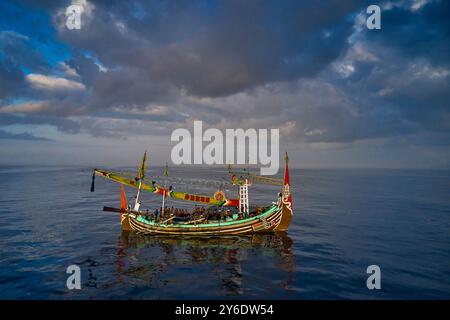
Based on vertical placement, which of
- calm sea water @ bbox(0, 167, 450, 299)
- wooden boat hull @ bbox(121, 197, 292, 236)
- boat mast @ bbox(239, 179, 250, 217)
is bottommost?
calm sea water @ bbox(0, 167, 450, 299)

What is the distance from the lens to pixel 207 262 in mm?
30109

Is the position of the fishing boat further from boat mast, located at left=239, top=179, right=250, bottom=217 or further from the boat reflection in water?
the boat reflection in water

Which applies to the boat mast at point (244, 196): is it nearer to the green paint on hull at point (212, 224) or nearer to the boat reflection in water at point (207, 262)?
the green paint on hull at point (212, 224)

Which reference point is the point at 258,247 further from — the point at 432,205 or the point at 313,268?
the point at 432,205

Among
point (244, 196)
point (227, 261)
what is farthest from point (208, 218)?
point (227, 261)

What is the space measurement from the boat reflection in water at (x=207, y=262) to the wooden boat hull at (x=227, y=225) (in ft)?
2.91

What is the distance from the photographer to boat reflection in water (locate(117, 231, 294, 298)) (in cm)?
2459

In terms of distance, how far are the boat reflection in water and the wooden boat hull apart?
0.89 meters

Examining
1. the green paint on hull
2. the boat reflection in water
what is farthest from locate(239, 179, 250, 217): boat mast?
the boat reflection in water

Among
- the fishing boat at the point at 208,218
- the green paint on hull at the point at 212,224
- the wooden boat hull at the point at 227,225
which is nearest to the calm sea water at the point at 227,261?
the wooden boat hull at the point at 227,225
